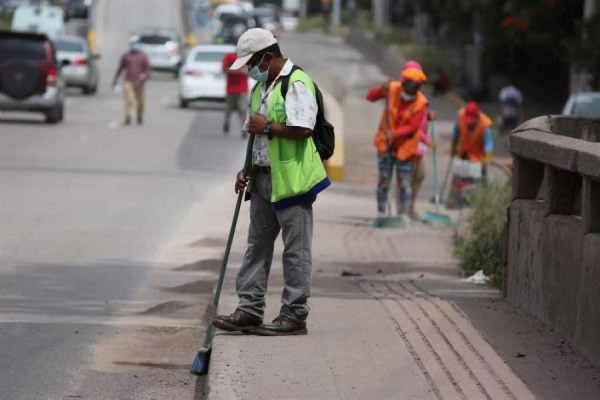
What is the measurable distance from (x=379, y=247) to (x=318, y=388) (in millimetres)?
8006

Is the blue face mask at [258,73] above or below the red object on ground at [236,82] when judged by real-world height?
above

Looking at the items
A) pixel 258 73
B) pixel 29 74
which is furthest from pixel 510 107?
pixel 258 73

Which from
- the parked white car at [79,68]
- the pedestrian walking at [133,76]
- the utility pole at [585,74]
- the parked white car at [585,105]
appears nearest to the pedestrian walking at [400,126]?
the parked white car at [585,105]

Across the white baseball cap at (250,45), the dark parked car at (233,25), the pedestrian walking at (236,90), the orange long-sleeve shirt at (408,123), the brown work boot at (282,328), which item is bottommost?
the dark parked car at (233,25)

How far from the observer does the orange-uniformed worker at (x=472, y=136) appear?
20109 millimetres

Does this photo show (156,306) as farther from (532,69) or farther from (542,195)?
(532,69)

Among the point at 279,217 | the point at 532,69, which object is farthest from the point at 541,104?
the point at 279,217

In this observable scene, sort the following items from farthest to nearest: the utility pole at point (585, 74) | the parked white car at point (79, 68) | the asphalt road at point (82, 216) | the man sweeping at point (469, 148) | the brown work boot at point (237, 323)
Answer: the parked white car at point (79, 68)
the utility pole at point (585, 74)
the man sweeping at point (469, 148)
the asphalt road at point (82, 216)
the brown work boot at point (237, 323)

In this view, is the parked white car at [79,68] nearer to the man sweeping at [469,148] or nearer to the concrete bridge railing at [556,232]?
the man sweeping at [469,148]

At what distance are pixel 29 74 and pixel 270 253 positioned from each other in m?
22.0

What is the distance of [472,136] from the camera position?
2019 cm

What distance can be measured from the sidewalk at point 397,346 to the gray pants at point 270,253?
0.21m

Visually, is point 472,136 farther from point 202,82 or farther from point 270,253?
point 202,82

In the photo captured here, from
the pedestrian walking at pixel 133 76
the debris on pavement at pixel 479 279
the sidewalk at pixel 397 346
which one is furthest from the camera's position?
the pedestrian walking at pixel 133 76
